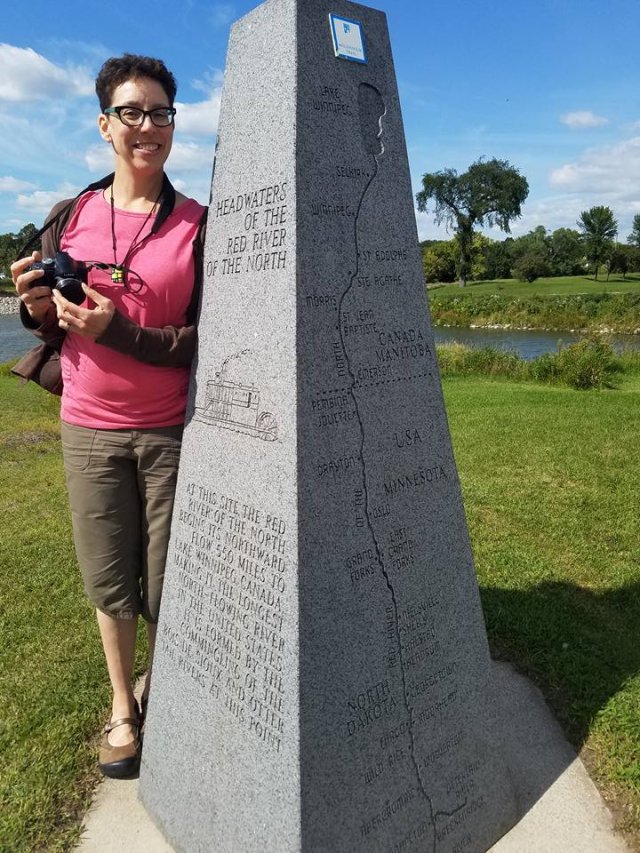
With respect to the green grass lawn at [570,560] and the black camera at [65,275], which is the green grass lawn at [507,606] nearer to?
the green grass lawn at [570,560]

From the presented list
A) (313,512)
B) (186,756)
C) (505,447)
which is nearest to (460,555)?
(313,512)

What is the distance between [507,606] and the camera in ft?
12.7

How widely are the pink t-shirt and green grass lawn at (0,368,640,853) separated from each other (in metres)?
1.51

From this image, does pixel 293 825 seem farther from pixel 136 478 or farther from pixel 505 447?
pixel 505 447

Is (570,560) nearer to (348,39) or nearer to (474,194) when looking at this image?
(348,39)

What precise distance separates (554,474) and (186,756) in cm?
502

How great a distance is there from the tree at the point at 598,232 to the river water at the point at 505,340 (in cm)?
4386

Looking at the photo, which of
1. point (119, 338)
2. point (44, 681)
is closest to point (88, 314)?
point (119, 338)

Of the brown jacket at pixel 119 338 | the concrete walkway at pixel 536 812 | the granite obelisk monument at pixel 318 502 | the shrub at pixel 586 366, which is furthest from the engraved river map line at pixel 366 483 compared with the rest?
the shrub at pixel 586 366

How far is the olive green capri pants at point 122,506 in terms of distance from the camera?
241 centimetres

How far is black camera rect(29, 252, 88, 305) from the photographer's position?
82.9 inches

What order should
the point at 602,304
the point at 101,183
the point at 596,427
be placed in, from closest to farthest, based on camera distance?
the point at 101,183
the point at 596,427
the point at 602,304

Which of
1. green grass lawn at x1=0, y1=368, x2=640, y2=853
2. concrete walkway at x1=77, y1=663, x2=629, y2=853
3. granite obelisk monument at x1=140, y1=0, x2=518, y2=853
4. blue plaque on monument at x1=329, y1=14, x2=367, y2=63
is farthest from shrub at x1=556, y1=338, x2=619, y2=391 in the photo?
blue plaque on monument at x1=329, y1=14, x2=367, y2=63

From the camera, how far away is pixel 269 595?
1.93 meters
